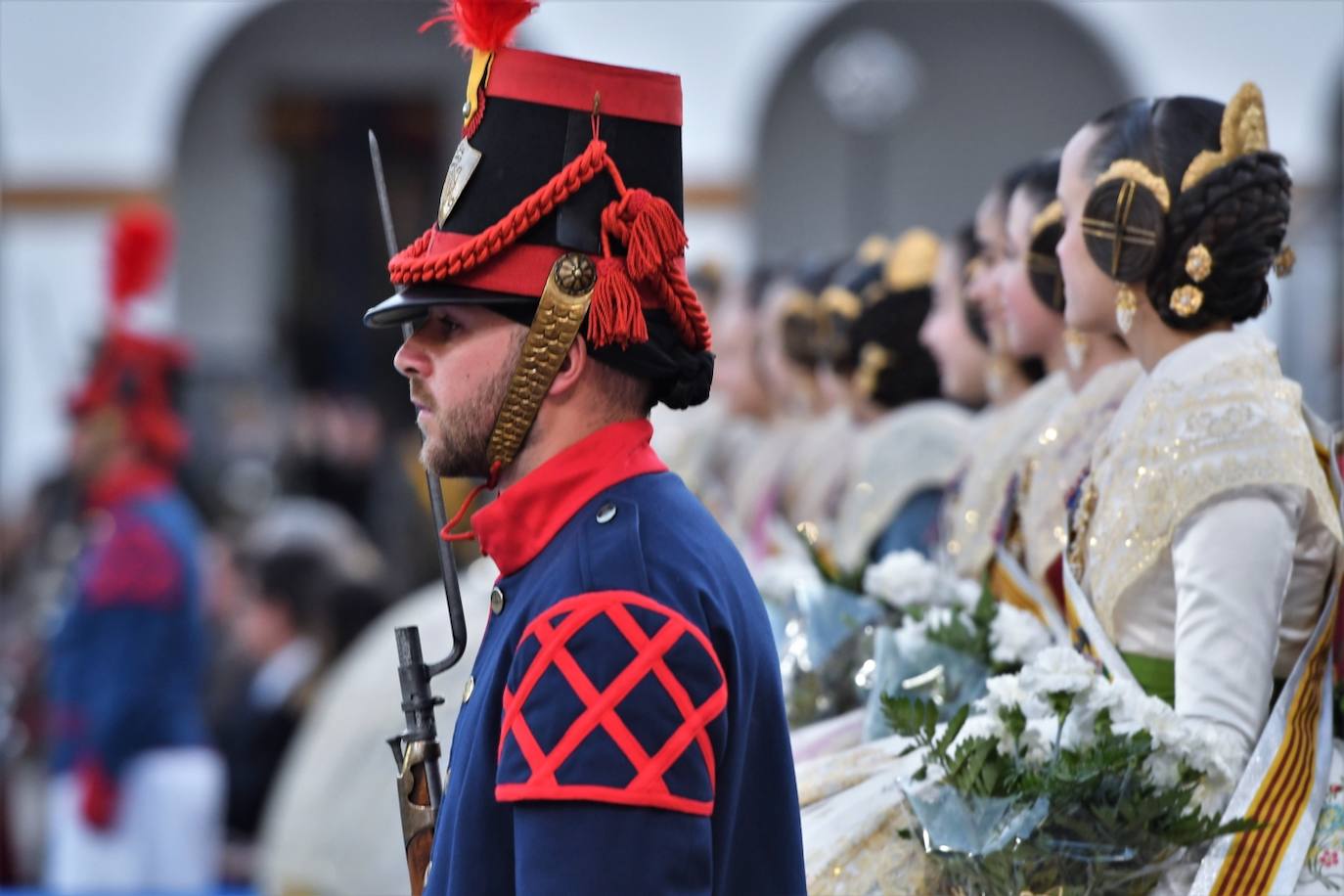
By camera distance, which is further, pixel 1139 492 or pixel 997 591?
pixel 997 591

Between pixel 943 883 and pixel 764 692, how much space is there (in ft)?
1.93

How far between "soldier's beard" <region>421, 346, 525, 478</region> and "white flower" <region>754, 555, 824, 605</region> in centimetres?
118

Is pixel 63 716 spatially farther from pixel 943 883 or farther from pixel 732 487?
pixel 943 883

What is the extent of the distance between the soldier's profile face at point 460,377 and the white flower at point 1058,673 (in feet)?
2.31

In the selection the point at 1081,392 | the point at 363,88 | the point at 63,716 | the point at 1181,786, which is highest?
the point at 363,88

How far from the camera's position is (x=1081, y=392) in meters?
3.15

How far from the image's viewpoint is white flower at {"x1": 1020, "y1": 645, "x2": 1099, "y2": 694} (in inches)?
96.3

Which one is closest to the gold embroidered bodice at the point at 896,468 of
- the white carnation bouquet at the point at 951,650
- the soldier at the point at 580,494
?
the white carnation bouquet at the point at 951,650

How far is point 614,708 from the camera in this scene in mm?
1901

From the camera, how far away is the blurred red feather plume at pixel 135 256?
728cm

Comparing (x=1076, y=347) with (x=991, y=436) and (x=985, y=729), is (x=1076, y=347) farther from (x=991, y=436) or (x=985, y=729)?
(x=985, y=729)

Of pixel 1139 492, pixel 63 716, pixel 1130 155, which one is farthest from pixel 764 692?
pixel 63 716

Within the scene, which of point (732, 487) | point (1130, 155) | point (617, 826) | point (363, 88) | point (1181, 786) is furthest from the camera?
point (363, 88)

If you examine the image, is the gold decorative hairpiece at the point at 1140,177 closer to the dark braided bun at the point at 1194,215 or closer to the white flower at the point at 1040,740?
the dark braided bun at the point at 1194,215
